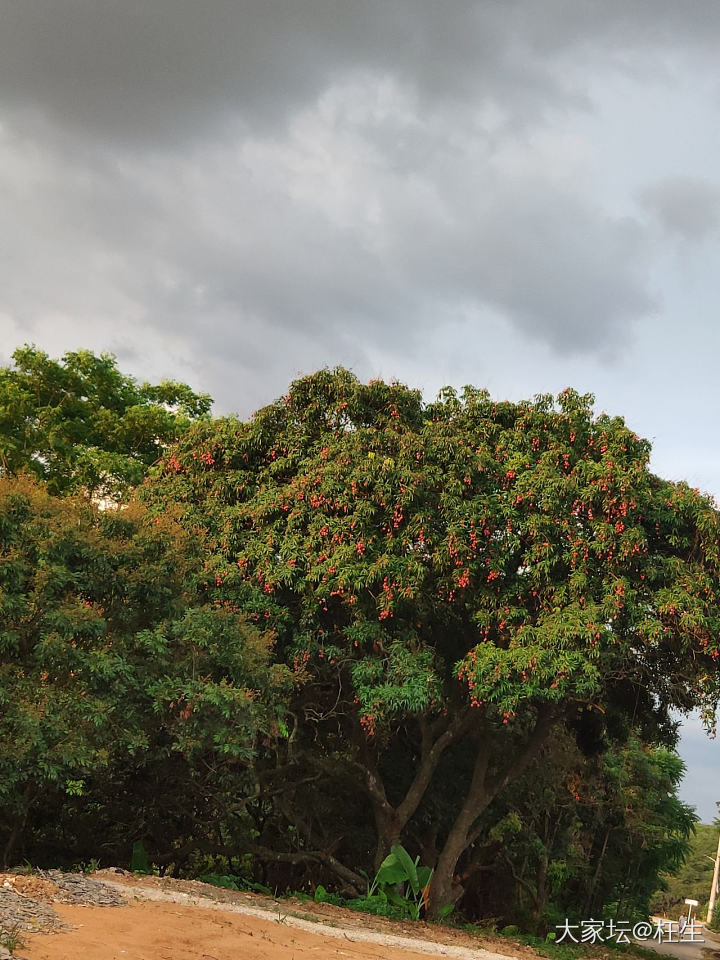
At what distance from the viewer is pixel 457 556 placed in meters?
12.8

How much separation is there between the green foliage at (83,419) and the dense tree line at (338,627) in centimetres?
653

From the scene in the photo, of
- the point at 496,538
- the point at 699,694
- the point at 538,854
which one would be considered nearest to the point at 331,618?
the point at 496,538

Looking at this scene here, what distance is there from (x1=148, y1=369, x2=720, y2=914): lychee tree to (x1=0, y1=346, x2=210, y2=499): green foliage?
7577mm

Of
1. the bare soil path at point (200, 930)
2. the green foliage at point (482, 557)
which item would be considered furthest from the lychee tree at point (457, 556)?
the bare soil path at point (200, 930)

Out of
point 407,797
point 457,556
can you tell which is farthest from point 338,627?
point 407,797

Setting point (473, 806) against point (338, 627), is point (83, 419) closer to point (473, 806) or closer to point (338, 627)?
point (338, 627)

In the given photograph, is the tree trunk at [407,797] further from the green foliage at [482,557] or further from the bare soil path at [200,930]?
the bare soil path at [200,930]

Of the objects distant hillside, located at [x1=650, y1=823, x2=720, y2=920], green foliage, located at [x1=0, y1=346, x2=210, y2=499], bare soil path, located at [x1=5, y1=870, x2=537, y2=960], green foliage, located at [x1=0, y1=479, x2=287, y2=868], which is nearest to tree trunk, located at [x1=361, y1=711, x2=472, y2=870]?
bare soil path, located at [x1=5, y1=870, x2=537, y2=960]

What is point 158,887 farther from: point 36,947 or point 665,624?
point 665,624

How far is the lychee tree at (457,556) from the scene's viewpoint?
12867mm

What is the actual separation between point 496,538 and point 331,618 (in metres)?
3.11

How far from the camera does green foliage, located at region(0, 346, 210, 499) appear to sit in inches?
866

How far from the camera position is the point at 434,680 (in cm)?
1317

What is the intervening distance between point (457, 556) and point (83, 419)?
1503 cm
